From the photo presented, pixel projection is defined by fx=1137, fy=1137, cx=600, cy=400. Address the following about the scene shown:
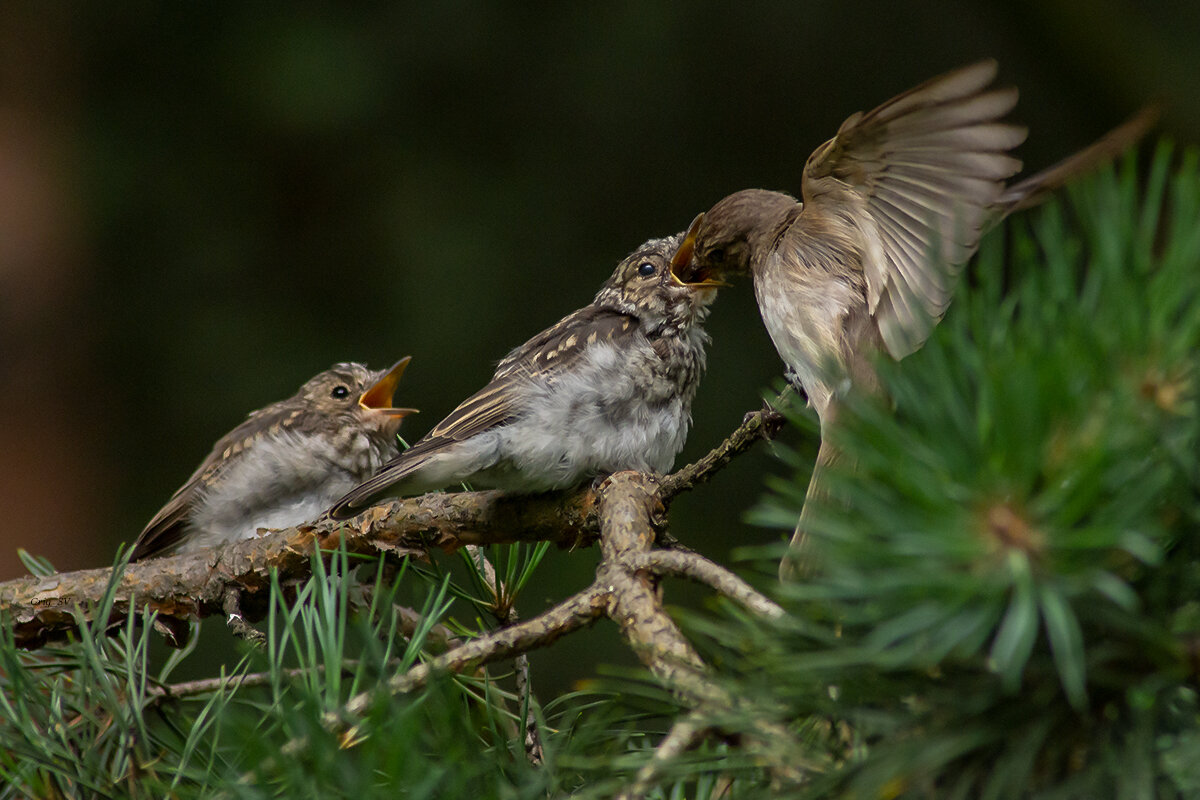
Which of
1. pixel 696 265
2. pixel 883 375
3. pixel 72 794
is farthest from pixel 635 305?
pixel 883 375

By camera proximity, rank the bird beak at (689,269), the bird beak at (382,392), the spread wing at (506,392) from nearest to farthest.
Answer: the spread wing at (506,392), the bird beak at (689,269), the bird beak at (382,392)

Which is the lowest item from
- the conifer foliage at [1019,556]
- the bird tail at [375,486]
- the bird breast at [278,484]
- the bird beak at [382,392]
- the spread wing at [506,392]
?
the bird breast at [278,484]

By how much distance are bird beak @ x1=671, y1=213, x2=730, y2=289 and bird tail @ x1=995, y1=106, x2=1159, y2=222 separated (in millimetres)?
1163

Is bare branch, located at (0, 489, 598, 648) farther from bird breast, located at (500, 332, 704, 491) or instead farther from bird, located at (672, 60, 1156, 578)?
bird, located at (672, 60, 1156, 578)

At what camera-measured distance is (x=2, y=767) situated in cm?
141

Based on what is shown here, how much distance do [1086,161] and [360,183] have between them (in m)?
4.75

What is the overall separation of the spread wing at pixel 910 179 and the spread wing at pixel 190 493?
207cm

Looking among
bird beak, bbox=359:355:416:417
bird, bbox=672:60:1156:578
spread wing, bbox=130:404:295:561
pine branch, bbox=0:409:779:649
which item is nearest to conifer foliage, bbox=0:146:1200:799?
bird, bbox=672:60:1156:578

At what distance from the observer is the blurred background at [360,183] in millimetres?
5059

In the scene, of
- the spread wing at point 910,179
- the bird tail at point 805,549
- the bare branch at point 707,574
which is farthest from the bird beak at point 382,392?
the bird tail at point 805,549

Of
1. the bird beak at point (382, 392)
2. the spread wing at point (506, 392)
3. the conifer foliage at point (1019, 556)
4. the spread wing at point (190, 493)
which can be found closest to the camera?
the conifer foliage at point (1019, 556)

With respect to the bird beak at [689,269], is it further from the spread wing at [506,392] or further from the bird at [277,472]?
the bird at [277,472]

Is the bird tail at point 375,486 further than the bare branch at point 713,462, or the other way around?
the bird tail at point 375,486

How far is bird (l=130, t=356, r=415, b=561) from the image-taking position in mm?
3693
